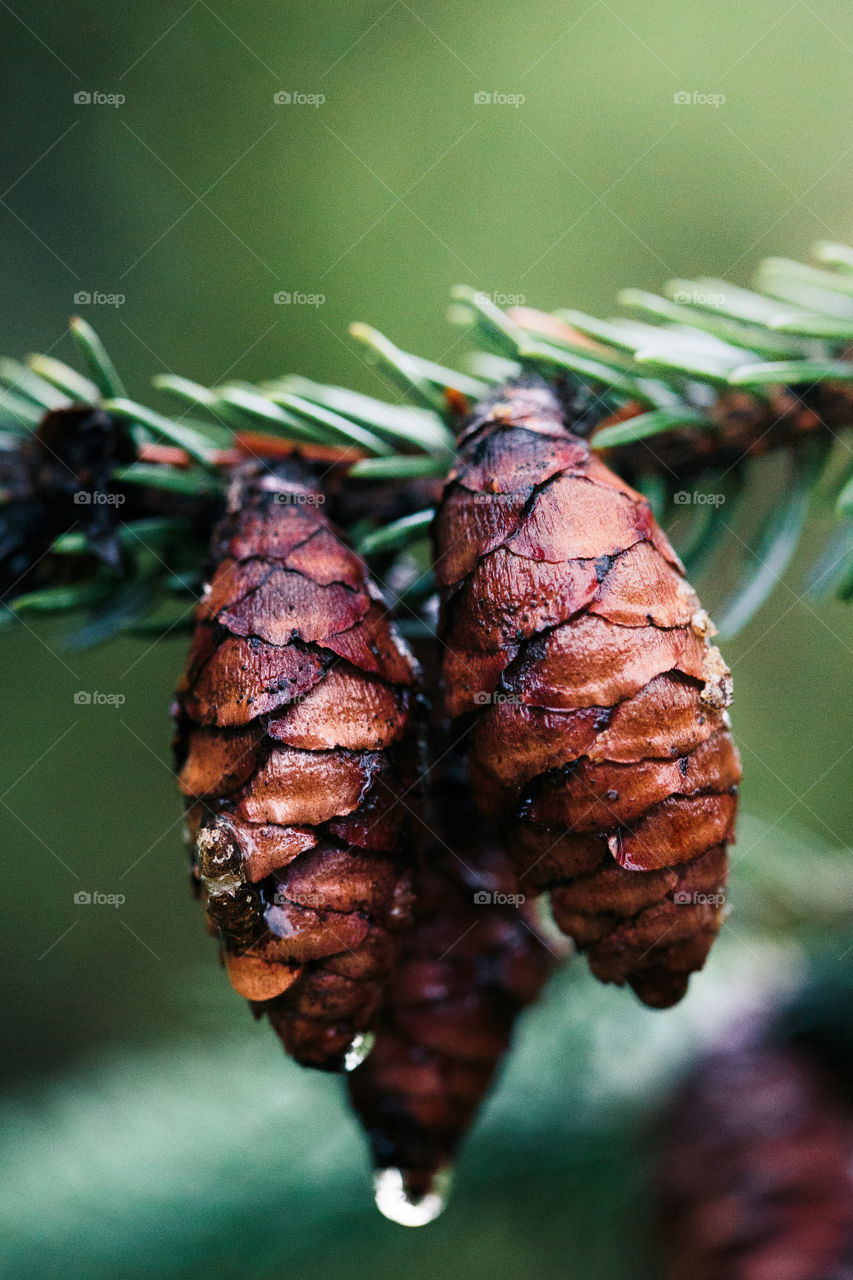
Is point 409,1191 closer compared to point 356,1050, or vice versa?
point 356,1050

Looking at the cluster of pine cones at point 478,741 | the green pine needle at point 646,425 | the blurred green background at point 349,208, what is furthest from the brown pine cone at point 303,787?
the blurred green background at point 349,208

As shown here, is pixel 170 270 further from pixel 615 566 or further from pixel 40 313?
pixel 615 566

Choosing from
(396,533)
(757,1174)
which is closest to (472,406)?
(396,533)

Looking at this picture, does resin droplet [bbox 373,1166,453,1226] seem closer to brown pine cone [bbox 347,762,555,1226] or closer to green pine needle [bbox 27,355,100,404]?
brown pine cone [bbox 347,762,555,1226]

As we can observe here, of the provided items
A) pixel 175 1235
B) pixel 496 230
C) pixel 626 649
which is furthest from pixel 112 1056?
pixel 496 230

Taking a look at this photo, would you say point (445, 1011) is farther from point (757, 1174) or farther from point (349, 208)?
point (349, 208)

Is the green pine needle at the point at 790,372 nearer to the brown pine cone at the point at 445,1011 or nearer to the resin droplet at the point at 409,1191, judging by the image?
the brown pine cone at the point at 445,1011

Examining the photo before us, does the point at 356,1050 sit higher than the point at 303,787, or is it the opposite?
the point at 303,787

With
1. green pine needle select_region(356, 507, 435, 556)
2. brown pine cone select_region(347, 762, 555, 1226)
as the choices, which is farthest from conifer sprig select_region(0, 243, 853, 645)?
brown pine cone select_region(347, 762, 555, 1226)
